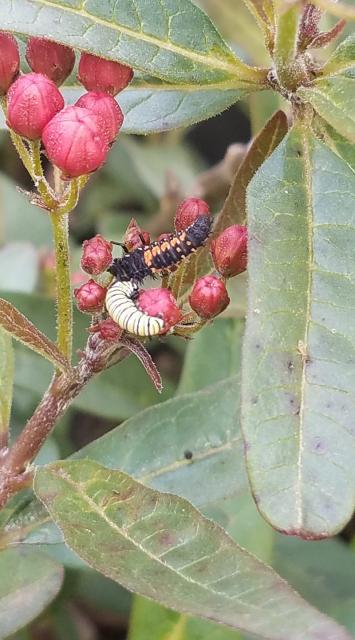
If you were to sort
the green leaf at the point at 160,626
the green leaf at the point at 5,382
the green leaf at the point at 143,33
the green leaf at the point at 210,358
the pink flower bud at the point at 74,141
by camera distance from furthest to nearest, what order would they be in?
the green leaf at the point at 210,358 < the green leaf at the point at 160,626 < the green leaf at the point at 5,382 < the green leaf at the point at 143,33 < the pink flower bud at the point at 74,141

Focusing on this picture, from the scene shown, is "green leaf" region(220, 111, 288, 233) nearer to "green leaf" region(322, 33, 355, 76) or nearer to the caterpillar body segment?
"green leaf" region(322, 33, 355, 76)

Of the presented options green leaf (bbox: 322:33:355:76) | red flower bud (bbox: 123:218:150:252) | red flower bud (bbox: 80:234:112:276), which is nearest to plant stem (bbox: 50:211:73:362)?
red flower bud (bbox: 80:234:112:276)

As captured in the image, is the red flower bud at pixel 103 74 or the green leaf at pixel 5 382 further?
the green leaf at pixel 5 382

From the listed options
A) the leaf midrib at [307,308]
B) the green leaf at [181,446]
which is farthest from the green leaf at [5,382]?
the leaf midrib at [307,308]

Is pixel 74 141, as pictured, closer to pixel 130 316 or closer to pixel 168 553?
pixel 130 316

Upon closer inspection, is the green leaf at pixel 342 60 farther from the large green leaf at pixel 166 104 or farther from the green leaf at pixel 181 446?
the green leaf at pixel 181 446

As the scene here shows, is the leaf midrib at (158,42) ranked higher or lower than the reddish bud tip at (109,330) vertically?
higher

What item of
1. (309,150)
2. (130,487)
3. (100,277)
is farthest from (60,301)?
(309,150)

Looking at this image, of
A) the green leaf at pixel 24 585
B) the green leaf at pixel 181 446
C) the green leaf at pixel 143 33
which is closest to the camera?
the green leaf at pixel 143 33

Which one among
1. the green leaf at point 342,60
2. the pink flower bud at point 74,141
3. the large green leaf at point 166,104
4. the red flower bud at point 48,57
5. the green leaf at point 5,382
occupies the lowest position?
the green leaf at point 5,382
